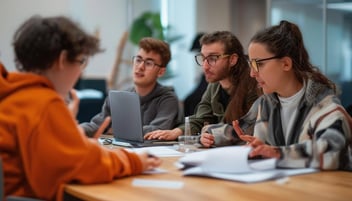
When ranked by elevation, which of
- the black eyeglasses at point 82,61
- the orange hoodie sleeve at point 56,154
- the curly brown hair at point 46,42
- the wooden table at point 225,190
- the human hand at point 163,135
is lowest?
the human hand at point 163,135

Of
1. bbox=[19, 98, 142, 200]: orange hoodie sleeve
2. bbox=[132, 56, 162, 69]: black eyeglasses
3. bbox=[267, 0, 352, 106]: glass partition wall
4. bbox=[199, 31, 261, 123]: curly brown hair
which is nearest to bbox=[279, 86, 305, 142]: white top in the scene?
bbox=[199, 31, 261, 123]: curly brown hair

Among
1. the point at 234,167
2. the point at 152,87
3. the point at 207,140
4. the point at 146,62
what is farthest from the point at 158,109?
the point at 234,167

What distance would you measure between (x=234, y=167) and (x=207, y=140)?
2.16ft

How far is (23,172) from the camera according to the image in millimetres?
1432

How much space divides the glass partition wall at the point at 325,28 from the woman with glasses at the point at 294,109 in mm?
3084

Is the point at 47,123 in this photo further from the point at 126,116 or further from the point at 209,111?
the point at 209,111

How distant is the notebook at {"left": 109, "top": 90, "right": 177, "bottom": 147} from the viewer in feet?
7.50

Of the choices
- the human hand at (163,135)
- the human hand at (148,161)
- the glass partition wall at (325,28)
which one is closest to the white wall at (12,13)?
the glass partition wall at (325,28)

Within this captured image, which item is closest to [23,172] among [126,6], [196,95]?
[196,95]

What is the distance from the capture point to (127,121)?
2.37 m

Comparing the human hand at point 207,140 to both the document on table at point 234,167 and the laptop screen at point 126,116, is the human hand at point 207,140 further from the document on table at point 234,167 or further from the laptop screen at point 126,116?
the document on table at point 234,167

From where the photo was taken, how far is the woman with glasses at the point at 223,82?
2459mm

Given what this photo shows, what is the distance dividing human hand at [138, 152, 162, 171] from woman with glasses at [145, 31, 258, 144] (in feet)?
2.48

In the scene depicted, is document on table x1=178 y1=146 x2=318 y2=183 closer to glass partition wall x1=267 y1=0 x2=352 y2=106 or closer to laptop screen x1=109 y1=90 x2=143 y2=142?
laptop screen x1=109 y1=90 x2=143 y2=142
